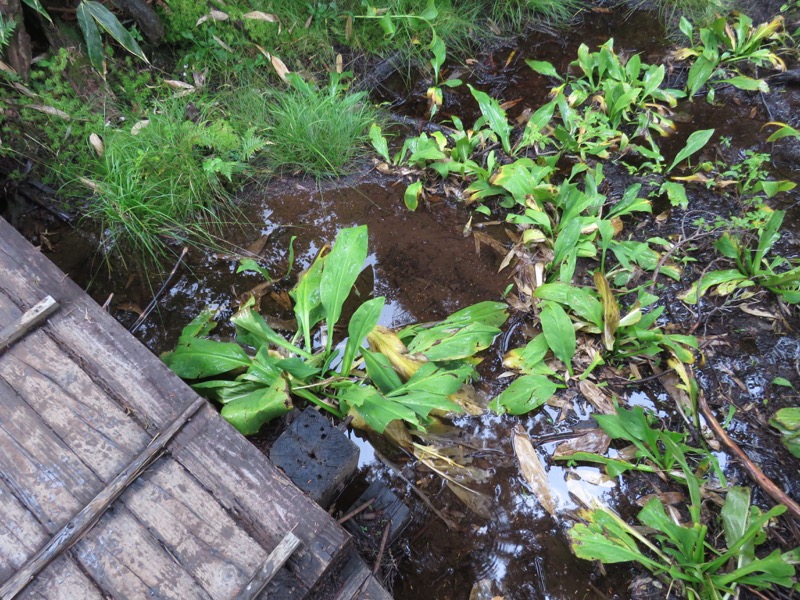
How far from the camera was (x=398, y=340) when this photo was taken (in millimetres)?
2273

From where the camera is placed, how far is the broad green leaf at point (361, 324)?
2.13 m

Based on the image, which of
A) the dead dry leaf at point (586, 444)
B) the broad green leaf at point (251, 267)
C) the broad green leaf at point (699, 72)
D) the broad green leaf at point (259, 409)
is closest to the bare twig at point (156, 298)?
the broad green leaf at point (251, 267)

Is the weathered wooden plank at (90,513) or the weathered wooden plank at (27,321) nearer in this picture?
the weathered wooden plank at (90,513)

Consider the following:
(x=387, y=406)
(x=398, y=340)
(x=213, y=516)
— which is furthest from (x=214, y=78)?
(x=213, y=516)

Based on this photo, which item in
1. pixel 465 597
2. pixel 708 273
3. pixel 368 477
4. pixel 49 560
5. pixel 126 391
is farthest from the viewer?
pixel 708 273

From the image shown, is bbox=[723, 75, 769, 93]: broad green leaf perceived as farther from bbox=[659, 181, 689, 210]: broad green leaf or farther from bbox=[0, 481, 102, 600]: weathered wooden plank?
bbox=[0, 481, 102, 600]: weathered wooden plank

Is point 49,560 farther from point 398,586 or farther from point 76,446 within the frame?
point 398,586

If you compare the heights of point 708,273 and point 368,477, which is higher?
point 368,477

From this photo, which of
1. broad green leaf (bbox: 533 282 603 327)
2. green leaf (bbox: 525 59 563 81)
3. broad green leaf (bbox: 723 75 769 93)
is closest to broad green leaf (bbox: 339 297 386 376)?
broad green leaf (bbox: 533 282 603 327)

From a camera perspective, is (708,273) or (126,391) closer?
(126,391)

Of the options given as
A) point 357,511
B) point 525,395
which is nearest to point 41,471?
point 357,511

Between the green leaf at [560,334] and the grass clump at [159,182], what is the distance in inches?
70.6

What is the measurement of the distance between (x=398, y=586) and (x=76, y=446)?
1.22 m

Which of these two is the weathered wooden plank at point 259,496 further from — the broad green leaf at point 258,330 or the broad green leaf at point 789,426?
the broad green leaf at point 789,426
